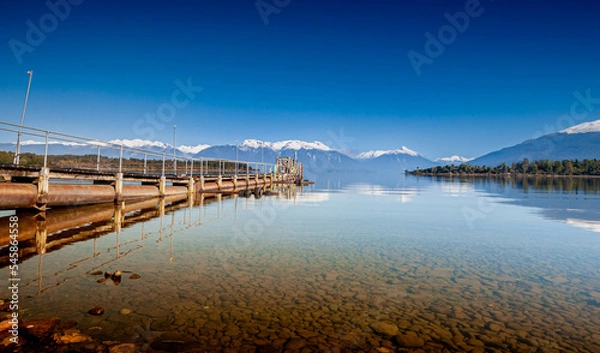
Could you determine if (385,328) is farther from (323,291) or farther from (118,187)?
(118,187)

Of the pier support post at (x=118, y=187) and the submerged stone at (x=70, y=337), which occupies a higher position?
the pier support post at (x=118, y=187)

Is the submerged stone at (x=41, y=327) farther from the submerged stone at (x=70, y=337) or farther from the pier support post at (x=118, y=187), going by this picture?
the pier support post at (x=118, y=187)

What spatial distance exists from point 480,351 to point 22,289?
9.54 meters

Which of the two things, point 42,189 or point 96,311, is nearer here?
point 96,311

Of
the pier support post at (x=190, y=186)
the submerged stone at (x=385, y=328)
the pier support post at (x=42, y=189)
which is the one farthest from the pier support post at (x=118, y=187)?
the submerged stone at (x=385, y=328)

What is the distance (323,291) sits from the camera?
925 cm

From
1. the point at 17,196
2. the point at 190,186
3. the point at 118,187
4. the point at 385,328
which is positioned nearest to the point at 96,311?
the point at 385,328

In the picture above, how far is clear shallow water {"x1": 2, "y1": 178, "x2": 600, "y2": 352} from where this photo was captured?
6691 millimetres

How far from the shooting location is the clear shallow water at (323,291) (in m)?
6.69

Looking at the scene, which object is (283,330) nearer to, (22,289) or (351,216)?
(22,289)

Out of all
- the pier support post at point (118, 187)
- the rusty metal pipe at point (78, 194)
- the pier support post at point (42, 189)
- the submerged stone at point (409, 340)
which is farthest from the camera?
the pier support post at point (118, 187)

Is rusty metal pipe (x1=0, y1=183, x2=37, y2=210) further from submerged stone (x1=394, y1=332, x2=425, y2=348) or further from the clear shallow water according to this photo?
submerged stone (x1=394, y1=332, x2=425, y2=348)

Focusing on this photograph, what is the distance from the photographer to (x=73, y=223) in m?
18.2

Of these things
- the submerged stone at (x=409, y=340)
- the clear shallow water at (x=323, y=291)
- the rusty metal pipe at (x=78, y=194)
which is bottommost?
the submerged stone at (x=409, y=340)
